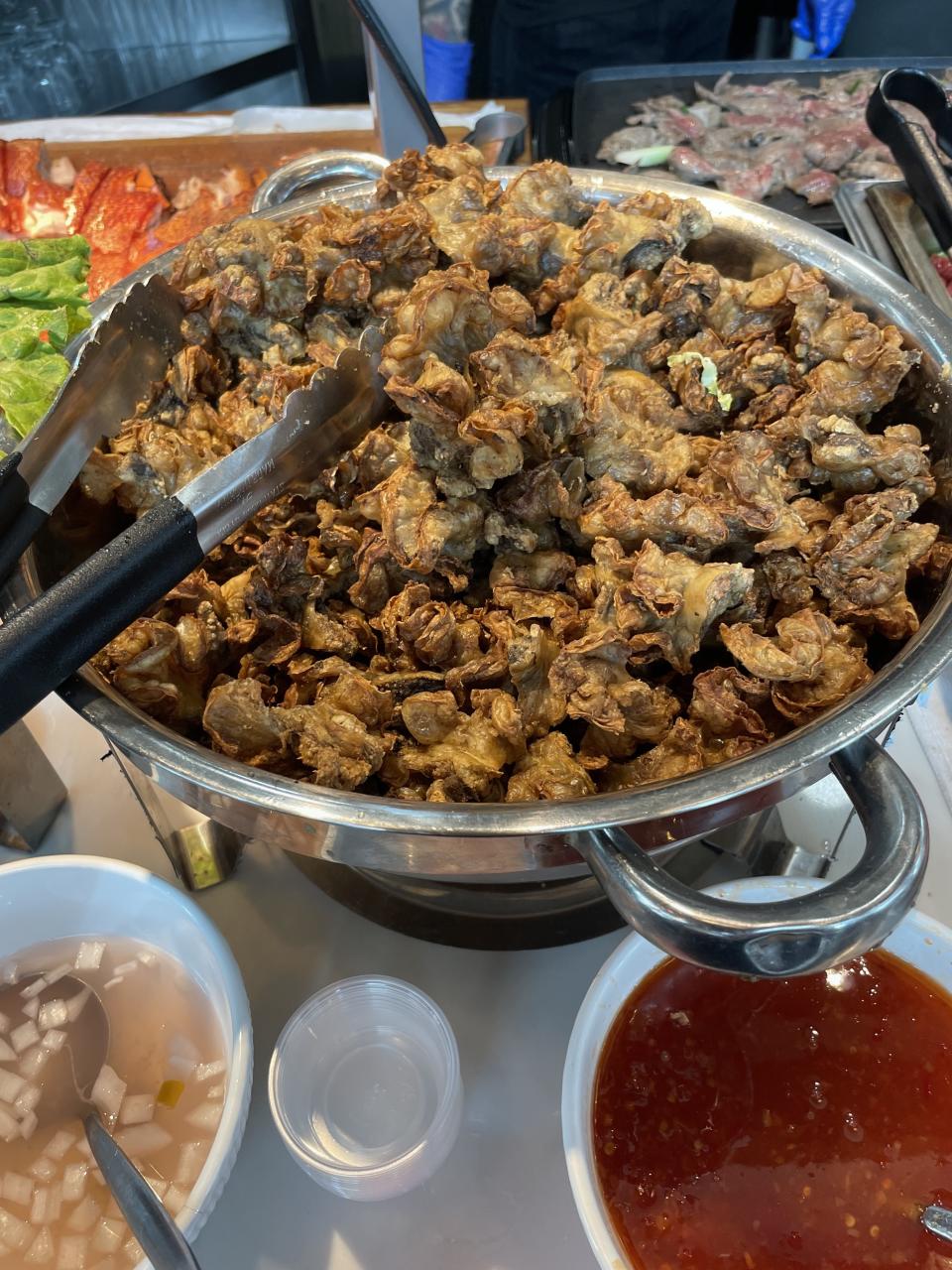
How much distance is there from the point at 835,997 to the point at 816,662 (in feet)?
1.97

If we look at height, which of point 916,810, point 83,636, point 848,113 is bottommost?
point 848,113

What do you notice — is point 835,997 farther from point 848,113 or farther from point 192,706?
point 848,113

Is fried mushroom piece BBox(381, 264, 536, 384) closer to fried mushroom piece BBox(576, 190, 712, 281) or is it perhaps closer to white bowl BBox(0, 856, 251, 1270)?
fried mushroom piece BBox(576, 190, 712, 281)

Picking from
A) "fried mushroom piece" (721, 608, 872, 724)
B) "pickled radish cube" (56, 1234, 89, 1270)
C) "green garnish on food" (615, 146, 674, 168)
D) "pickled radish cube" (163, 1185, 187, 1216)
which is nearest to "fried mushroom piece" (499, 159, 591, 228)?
"fried mushroom piece" (721, 608, 872, 724)

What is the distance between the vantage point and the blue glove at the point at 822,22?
454cm

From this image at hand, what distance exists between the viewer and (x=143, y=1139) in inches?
51.5

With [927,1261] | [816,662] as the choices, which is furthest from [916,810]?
[927,1261]

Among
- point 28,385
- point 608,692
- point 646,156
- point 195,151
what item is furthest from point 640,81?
point 608,692

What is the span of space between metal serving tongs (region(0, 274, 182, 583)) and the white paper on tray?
316 centimetres

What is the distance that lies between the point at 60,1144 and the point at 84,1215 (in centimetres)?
11

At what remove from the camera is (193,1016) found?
55.7 inches

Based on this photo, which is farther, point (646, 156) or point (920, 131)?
point (646, 156)

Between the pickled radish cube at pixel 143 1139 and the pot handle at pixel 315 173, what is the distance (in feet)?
6.25

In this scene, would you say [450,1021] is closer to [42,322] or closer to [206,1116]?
[206,1116]
